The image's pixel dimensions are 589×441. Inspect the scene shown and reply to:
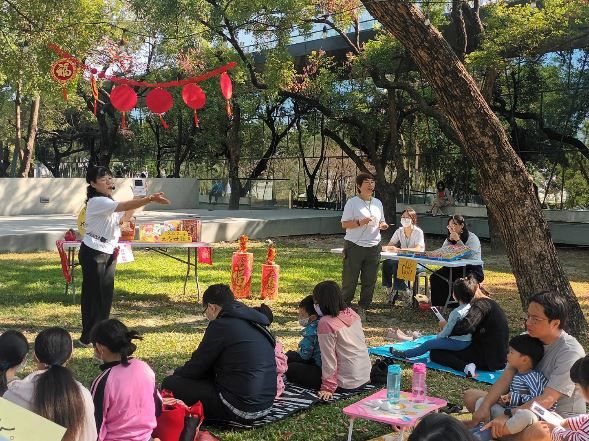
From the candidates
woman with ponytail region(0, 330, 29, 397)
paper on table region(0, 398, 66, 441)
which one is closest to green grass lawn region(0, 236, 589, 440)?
woman with ponytail region(0, 330, 29, 397)

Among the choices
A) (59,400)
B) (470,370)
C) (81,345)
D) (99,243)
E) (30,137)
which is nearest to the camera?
(59,400)

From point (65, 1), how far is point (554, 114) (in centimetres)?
1199

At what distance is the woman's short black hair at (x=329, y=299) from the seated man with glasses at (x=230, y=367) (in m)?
0.61

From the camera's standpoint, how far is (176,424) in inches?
147

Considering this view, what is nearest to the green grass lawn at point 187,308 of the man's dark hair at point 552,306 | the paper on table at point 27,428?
the man's dark hair at point 552,306

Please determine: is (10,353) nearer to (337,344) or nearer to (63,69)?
(337,344)

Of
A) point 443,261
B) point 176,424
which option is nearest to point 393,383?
point 176,424

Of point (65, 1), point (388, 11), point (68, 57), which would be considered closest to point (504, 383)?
point (388, 11)

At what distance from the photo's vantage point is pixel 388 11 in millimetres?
6602

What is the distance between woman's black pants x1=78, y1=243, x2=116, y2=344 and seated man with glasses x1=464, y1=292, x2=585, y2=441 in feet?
11.7

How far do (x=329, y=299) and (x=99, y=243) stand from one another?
2395 mm

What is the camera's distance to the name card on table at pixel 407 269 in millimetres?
7969

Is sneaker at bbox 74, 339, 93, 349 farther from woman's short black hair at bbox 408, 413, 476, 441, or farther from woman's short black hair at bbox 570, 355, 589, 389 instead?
woman's short black hair at bbox 408, 413, 476, 441

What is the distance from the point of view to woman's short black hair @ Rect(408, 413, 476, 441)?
180cm
